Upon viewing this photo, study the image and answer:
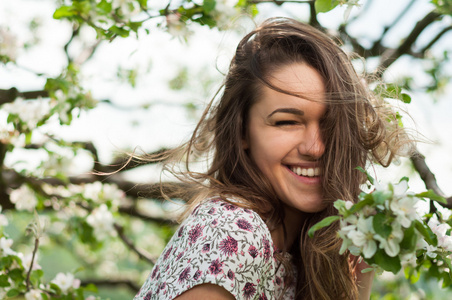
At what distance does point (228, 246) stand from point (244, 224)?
97mm

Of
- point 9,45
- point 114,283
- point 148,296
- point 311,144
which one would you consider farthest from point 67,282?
point 114,283

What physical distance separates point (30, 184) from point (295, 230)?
1779 millimetres

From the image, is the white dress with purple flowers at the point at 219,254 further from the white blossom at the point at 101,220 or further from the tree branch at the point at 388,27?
the tree branch at the point at 388,27

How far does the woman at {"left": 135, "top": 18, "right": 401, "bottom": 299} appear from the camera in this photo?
4.83 ft

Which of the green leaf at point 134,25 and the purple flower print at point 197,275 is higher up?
the green leaf at point 134,25

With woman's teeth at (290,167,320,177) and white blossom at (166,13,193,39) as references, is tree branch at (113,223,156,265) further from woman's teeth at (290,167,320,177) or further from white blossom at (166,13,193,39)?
woman's teeth at (290,167,320,177)

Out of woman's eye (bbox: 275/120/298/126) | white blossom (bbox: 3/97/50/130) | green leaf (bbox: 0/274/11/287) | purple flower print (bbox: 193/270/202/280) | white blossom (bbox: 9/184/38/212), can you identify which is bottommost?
white blossom (bbox: 9/184/38/212)

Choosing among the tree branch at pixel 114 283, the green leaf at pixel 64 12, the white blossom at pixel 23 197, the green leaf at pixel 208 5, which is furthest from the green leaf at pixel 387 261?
the tree branch at pixel 114 283

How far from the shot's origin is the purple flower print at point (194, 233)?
1413 mm

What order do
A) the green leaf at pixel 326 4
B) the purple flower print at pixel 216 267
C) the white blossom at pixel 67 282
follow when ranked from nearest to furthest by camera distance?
the purple flower print at pixel 216 267 → the green leaf at pixel 326 4 → the white blossom at pixel 67 282

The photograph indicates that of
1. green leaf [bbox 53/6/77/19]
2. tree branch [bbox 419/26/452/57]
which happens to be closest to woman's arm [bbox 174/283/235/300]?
green leaf [bbox 53/6/77/19]

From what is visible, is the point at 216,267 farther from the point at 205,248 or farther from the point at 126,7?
the point at 126,7

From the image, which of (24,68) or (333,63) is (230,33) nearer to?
(333,63)

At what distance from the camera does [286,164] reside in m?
1.65
